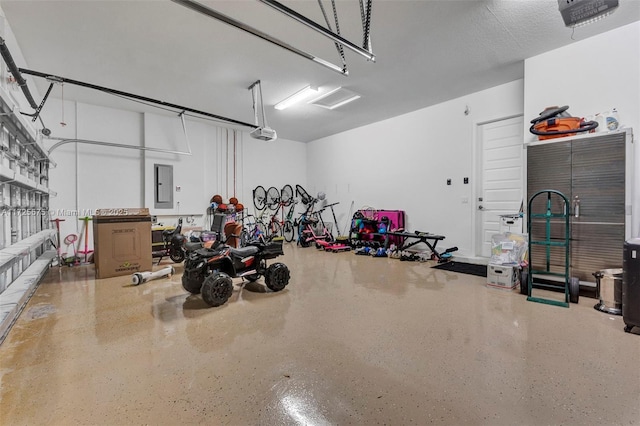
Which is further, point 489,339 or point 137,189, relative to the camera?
point 137,189

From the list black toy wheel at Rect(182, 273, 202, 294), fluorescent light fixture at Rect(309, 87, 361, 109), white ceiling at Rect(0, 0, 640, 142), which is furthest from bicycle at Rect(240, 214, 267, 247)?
black toy wheel at Rect(182, 273, 202, 294)

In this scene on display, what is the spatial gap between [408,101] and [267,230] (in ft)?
16.4

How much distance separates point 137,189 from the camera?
609cm

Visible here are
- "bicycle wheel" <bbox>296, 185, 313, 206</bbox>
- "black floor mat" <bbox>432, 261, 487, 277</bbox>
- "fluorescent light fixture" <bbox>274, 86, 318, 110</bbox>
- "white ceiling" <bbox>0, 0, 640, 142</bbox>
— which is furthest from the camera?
"bicycle wheel" <bbox>296, 185, 313, 206</bbox>

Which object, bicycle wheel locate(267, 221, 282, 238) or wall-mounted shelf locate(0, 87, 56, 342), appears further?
bicycle wheel locate(267, 221, 282, 238)

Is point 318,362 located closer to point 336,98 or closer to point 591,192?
point 591,192

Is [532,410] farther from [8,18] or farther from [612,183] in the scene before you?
[8,18]

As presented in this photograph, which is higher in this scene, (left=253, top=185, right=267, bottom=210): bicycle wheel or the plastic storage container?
(left=253, top=185, right=267, bottom=210): bicycle wheel

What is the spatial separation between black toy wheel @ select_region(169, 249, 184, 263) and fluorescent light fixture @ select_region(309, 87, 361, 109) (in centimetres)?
387

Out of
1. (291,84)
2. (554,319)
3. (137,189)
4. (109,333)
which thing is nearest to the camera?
(109,333)

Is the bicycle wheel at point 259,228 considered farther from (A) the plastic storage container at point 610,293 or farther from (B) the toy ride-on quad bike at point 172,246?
(A) the plastic storage container at point 610,293

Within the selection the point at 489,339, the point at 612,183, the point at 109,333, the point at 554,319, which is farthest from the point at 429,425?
the point at 612,183

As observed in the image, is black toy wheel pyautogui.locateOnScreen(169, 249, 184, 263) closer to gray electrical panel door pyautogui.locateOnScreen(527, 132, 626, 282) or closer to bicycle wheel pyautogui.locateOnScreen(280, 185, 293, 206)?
bicycle wheel pyautogui.locateOnScreen(280, 185, 293, 206)

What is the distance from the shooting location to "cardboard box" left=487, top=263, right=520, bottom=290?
330cm
